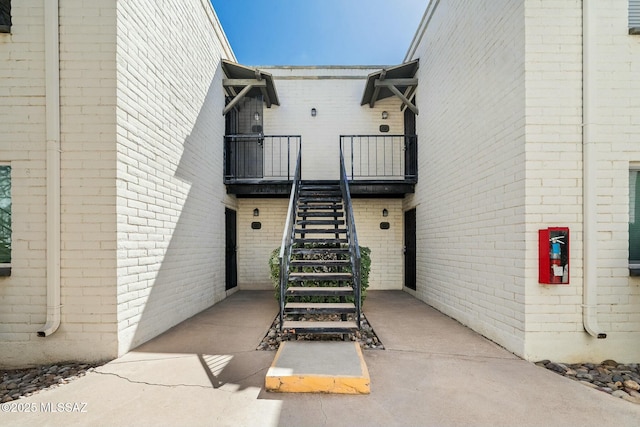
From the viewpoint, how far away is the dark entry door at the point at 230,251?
22.9ft

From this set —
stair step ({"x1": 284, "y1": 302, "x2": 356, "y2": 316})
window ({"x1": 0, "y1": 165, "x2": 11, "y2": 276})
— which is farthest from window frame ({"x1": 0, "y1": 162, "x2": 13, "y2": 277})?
stair step ({"x1": 284, "y1": 302, "x2": 356, "y2": 316})

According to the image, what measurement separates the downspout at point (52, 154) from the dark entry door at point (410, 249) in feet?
21.1

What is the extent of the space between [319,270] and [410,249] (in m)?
3.31

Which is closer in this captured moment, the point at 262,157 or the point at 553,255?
the point at 553,255

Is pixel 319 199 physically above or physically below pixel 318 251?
above

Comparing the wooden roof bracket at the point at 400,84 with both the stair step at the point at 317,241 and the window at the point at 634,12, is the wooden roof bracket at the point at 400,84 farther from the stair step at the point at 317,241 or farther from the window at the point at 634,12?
the stair step at the point at 317,241

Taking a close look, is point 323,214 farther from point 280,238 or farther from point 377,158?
point 377,158

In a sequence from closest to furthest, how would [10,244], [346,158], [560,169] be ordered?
[560,169] → [10,244] → [346,158]

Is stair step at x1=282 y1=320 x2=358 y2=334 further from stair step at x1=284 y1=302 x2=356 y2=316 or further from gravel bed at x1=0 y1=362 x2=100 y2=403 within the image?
gravel bed at x1=0 y1=362 x2=100 y2=403

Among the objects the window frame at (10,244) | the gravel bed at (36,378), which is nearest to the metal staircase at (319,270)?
the gravel bed at (36,378)

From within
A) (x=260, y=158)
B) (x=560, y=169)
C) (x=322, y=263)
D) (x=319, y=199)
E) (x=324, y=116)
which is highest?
(x=324, y=116)

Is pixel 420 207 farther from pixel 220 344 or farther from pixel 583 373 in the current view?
pixel 220 344

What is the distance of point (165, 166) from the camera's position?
424cm

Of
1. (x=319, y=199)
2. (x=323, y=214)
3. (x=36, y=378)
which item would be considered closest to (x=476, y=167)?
(x=323, y=214)
